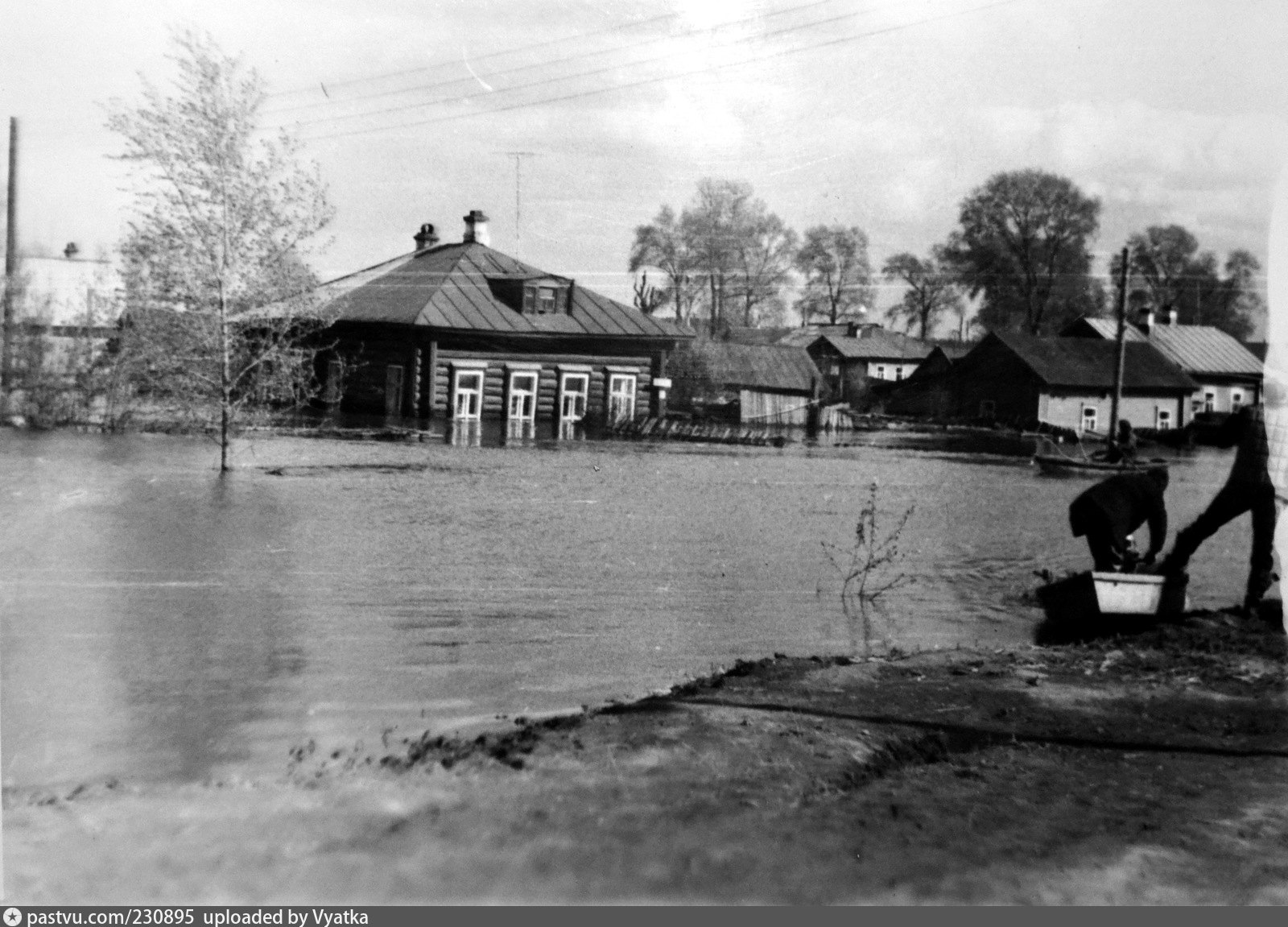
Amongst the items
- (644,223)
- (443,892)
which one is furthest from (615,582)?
(443,892)

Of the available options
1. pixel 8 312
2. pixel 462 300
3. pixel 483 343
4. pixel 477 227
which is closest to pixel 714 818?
pixel 483 343

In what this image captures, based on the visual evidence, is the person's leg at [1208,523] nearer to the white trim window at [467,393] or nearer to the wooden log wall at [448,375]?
the wooden log wall at [448,375]

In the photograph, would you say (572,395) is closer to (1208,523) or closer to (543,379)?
(543,379)

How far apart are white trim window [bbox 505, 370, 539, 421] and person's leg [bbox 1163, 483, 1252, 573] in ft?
9.10

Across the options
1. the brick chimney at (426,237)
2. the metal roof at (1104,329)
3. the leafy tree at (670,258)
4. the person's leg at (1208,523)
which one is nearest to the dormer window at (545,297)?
the leafy tree at (670,258)

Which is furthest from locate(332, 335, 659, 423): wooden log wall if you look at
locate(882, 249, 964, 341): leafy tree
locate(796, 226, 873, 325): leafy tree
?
locate(882, 249, 964, 341): leafy tree

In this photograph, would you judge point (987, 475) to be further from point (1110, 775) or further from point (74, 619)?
point (74, 619)

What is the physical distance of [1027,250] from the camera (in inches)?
181

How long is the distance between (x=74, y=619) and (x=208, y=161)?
1724 mm

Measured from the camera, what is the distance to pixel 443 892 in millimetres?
2889

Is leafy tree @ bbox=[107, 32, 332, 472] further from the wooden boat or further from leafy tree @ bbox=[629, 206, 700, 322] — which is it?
the wooden boat

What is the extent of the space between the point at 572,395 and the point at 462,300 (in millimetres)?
585

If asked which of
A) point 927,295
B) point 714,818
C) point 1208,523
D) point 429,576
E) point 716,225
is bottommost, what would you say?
point 714,818

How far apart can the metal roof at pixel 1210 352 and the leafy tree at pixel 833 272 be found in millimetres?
1243
